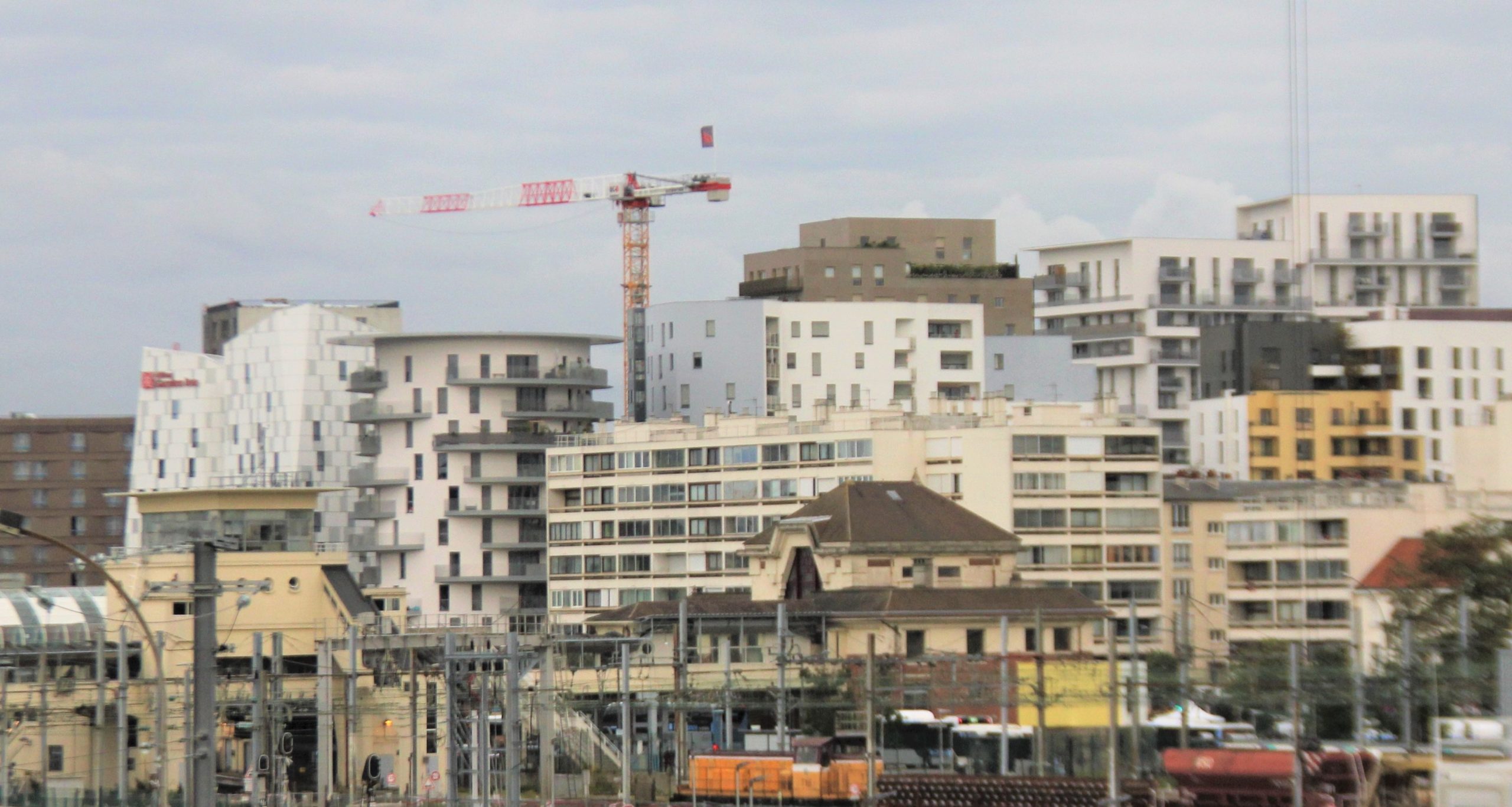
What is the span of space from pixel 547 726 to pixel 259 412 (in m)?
110

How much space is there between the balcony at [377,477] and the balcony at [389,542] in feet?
8.83

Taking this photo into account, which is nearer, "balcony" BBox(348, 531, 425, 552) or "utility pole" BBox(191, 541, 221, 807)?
"utility pole" BBox(191, 541, 221, 807)

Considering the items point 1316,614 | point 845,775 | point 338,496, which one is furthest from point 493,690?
point 338,496

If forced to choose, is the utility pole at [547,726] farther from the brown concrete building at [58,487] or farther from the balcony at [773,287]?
the brown concrete building at [58,487]

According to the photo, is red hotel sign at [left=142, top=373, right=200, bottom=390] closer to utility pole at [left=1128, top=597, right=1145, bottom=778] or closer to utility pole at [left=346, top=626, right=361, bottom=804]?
utility pole at [left=346, top=626, right=361, bottom=804]

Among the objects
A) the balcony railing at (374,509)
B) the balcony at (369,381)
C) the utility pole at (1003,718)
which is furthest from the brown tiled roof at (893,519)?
the balcony at (369,381)

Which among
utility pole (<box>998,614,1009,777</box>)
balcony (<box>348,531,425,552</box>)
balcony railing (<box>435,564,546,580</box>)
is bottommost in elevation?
utility pole (<box>998,614,1009,777</box>)

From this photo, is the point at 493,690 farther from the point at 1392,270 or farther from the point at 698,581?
the point at 1392,270

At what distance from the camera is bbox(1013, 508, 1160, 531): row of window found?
119 meters

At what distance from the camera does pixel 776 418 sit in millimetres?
127812

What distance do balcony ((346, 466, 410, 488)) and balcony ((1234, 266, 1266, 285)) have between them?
213 feet

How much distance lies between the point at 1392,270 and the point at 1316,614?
66273 mm

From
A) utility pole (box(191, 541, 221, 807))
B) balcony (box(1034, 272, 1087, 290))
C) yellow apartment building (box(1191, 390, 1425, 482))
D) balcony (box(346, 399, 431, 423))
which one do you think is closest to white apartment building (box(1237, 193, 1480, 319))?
balcony (box(1034, 272, 1087, 290))

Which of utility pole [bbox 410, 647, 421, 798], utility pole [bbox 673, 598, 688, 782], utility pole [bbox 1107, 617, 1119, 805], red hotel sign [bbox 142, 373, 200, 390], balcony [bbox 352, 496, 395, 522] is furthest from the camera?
red hotel sign [bbox 142, 373, 200, 390]
